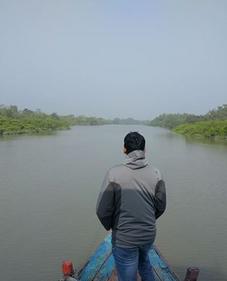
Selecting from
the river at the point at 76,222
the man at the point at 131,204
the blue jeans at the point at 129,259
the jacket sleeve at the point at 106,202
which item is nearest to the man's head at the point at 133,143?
the man at the point at 131,204

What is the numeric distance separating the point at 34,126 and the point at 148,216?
144ft

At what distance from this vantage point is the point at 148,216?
227 centimetres

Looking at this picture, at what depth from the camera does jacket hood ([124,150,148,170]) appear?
7.40 feet

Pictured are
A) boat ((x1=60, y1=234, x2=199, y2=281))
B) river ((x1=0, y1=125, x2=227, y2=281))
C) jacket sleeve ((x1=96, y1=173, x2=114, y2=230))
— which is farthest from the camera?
river ((x1=0, y1=125, x2=227, y2=281))

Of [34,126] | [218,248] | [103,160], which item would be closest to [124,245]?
[218,248]

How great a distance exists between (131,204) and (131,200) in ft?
0.08

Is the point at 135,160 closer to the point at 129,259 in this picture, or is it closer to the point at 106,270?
the point at 129,259

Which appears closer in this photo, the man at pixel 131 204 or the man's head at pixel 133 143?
the man at pixel 131 204

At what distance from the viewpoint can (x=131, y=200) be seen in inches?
87.4

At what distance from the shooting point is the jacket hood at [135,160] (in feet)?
7.40

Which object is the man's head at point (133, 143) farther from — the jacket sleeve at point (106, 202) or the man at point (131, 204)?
the jacket sleeve at point (106, 202)

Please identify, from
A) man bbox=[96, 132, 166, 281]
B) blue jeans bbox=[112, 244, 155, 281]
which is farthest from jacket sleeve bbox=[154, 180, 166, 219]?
blue jeans bbox=[112, 244, 155, 281]

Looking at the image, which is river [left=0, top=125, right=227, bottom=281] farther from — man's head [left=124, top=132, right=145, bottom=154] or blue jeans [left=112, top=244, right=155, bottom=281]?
man's head [left=124, top=132, right=145, bottom=154]

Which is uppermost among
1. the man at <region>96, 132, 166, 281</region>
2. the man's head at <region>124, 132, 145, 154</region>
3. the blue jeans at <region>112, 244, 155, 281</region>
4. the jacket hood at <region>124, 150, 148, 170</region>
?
the man's head at <region>124, 132, 145, 154</region>
